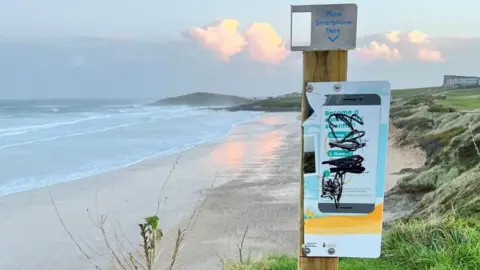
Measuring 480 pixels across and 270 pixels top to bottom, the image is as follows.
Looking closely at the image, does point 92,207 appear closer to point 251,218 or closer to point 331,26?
point 251,218

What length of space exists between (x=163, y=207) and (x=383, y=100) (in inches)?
332

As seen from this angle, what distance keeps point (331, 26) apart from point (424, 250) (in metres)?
2.92

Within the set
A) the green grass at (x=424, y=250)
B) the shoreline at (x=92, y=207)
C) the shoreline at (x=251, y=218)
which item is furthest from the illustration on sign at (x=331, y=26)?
the shoreline at (x=251, y=218)

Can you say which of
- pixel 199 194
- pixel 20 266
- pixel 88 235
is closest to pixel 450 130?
pixel 199 194

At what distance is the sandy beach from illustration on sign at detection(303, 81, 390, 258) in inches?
91.3

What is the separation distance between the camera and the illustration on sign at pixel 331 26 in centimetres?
235

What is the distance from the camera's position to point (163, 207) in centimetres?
1028

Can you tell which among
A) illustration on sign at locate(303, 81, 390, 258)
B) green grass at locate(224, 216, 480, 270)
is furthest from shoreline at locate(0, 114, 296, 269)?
illustration on sign at locate(303, 81, 390, 258)

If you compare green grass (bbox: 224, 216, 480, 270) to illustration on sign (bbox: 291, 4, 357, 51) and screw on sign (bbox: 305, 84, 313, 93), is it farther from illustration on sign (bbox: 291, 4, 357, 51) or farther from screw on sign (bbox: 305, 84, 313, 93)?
illustration on sign (bbox: 291, 4, 357, 51)

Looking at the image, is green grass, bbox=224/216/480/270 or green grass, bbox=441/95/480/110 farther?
green grass, bbox=441/95/480/110

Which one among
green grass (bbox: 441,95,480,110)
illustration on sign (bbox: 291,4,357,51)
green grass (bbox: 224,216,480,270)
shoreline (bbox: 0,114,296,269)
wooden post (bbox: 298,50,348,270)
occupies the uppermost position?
illustration on sign (bbox: 291,4,357,51)

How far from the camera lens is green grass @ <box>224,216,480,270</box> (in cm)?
415

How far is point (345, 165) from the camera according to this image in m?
2.48

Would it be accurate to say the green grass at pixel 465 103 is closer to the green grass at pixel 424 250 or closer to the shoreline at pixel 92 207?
the shoreline at pixel 92 207
